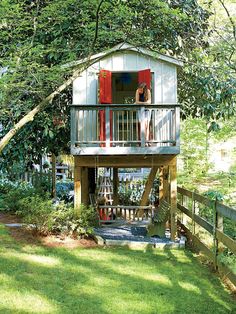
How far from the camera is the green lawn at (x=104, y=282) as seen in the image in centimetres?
476

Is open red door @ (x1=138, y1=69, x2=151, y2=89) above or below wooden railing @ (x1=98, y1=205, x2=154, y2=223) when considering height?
above

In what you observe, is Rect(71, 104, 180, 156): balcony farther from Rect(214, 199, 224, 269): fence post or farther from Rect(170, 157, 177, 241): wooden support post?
Rect(214, 199, 224, 269): fence post

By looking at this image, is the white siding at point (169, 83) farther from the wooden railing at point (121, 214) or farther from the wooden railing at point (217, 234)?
the wooden railing at point (121, 214)

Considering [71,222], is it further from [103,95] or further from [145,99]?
[145,99]

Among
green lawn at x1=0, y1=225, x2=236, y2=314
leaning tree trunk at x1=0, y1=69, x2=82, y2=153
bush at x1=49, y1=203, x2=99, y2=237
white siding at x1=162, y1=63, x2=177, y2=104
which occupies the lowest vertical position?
green lawn at x1=0, y1=225, x2=236, y2=314

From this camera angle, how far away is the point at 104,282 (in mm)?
5672

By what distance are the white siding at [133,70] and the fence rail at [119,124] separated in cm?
44

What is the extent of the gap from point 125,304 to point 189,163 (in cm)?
1385

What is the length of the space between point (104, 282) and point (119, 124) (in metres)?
5.01

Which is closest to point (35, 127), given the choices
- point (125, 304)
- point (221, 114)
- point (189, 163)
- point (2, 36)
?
point (2, 36)

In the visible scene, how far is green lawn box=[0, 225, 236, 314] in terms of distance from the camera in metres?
4.76

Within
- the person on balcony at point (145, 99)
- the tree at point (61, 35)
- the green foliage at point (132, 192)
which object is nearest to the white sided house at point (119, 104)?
the person on balcony at point (145, 99)

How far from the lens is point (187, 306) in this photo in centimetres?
484

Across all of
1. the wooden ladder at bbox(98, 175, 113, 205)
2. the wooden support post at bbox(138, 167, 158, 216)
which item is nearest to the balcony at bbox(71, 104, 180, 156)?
the wooden support post at bbox(138, 167, 158, 216)
